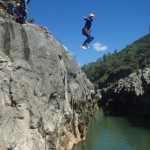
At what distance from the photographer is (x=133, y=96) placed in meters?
71.8

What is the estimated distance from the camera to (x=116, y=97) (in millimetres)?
81125

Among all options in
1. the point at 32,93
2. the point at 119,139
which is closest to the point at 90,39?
the point at 32,93

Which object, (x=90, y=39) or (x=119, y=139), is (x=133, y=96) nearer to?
(x=119, y=139)

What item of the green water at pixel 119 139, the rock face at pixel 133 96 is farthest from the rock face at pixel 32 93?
the rock face at pixel 133 96

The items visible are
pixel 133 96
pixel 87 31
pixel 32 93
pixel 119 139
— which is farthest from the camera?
pixel 133 96

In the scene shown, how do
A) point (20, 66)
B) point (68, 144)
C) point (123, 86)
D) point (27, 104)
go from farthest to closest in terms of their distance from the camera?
point (123, 86)
point (68, 144)
point (20, 66)
point (27, 104)

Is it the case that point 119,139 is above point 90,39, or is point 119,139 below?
below

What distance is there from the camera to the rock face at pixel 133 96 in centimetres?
6744

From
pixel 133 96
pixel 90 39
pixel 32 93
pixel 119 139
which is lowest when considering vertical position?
pixel 119 139

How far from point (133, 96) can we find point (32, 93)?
52.1 meters

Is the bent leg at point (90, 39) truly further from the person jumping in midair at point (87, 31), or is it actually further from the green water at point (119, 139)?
the green water at point (119, 139)

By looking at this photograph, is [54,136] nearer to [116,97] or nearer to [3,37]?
[3,37]

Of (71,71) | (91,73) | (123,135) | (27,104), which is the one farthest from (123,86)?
(91,73)

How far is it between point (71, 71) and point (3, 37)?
10415 mm
